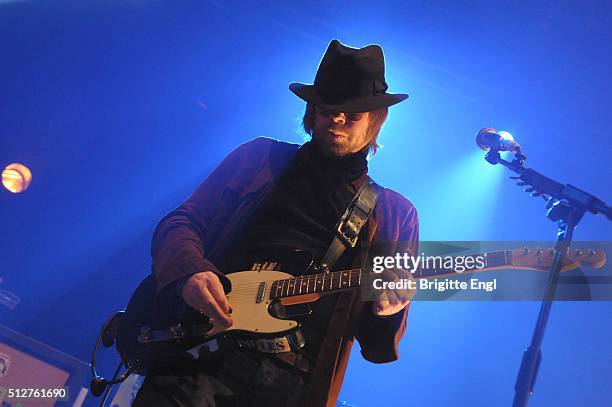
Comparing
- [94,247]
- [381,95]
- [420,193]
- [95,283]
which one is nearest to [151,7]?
[94,247]

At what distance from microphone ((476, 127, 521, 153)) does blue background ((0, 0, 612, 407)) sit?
204 centimetres

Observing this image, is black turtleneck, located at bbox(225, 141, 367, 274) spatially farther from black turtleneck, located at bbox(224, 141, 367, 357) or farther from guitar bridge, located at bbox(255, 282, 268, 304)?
guitar bridge, located at bbox(255, 282, 268, 304)

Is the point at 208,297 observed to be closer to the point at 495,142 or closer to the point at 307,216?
the point at 307,216

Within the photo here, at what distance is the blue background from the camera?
166 inches

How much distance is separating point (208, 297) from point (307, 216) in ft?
1.75

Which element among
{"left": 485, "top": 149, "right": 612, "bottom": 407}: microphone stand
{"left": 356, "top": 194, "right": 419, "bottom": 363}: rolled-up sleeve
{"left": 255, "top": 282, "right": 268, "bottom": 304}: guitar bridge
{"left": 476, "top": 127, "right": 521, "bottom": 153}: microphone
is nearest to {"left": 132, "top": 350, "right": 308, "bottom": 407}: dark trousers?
{"left": 255, "top": 282, "right": 268, "bottom": 304}: guitar bridge

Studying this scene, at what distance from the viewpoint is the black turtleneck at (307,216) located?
189cm

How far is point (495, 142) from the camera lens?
8.37ft

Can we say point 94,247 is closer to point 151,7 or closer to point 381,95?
point 151,7

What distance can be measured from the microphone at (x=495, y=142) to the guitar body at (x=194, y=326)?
4.38 ft

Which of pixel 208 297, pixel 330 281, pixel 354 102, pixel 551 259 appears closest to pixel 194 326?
pixel 208 297

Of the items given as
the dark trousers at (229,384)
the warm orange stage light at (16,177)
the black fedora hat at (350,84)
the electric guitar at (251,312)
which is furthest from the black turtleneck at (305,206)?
the warm orange stage light at (16,177)

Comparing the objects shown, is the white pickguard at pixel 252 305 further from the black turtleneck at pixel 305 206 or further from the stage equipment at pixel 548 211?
the stage equipment at pixel 548 211

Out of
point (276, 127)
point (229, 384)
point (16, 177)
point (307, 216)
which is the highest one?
point (276, 127)
